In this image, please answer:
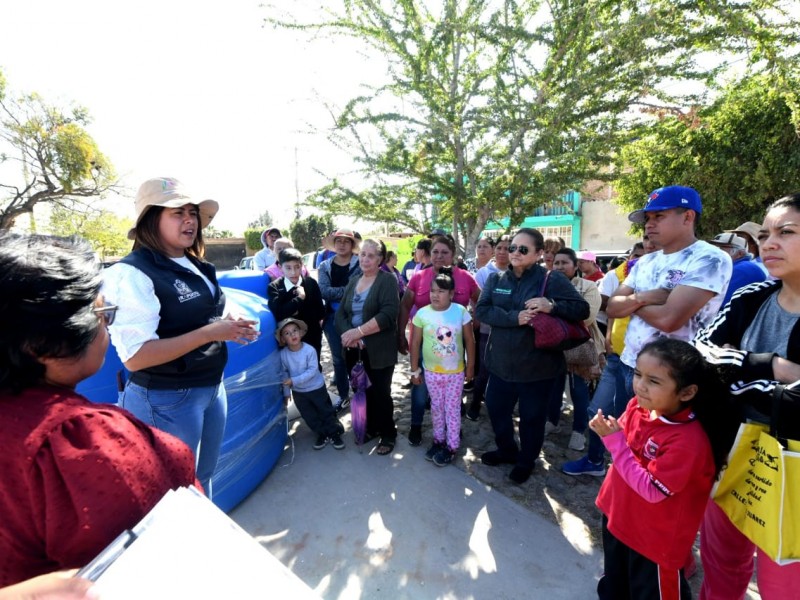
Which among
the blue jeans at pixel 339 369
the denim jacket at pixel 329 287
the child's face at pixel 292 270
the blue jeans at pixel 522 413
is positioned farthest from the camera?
the blue jeans at pixel 339 369

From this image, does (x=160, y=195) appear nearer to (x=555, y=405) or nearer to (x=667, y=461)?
(x=667, y=461)

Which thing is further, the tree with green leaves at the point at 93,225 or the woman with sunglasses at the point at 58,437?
the tree with green leaves at the point at 93,225

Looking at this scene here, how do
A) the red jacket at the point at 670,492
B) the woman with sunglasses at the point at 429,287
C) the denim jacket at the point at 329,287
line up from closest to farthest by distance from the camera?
1. the red jacket at the point at 670,492
2. the woman with sunglasses at the point at 429,287
3. the denim jacket at the point at 329,287

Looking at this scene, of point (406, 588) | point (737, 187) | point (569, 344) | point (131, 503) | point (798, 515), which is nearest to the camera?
point (131, 503)

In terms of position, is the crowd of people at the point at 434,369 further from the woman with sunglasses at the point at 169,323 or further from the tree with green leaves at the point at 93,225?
the tree with green leaves at the point at 93,225

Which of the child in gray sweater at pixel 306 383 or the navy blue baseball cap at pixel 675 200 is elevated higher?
the navy blue baseball cap at pixel 675 200

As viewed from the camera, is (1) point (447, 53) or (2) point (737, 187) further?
(2) point (737, 187)

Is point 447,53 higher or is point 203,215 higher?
point 447,53

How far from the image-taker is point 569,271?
385cm

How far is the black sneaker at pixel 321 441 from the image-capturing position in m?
3.58

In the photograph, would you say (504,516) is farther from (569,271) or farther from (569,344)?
(569,271)

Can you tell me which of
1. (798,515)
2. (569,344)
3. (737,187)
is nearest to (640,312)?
(569,344)

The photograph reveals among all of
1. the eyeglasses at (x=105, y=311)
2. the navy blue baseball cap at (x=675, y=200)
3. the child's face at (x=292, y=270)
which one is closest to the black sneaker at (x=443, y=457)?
the child's face at (x=292, y=270)

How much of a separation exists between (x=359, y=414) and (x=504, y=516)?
1428 mm
